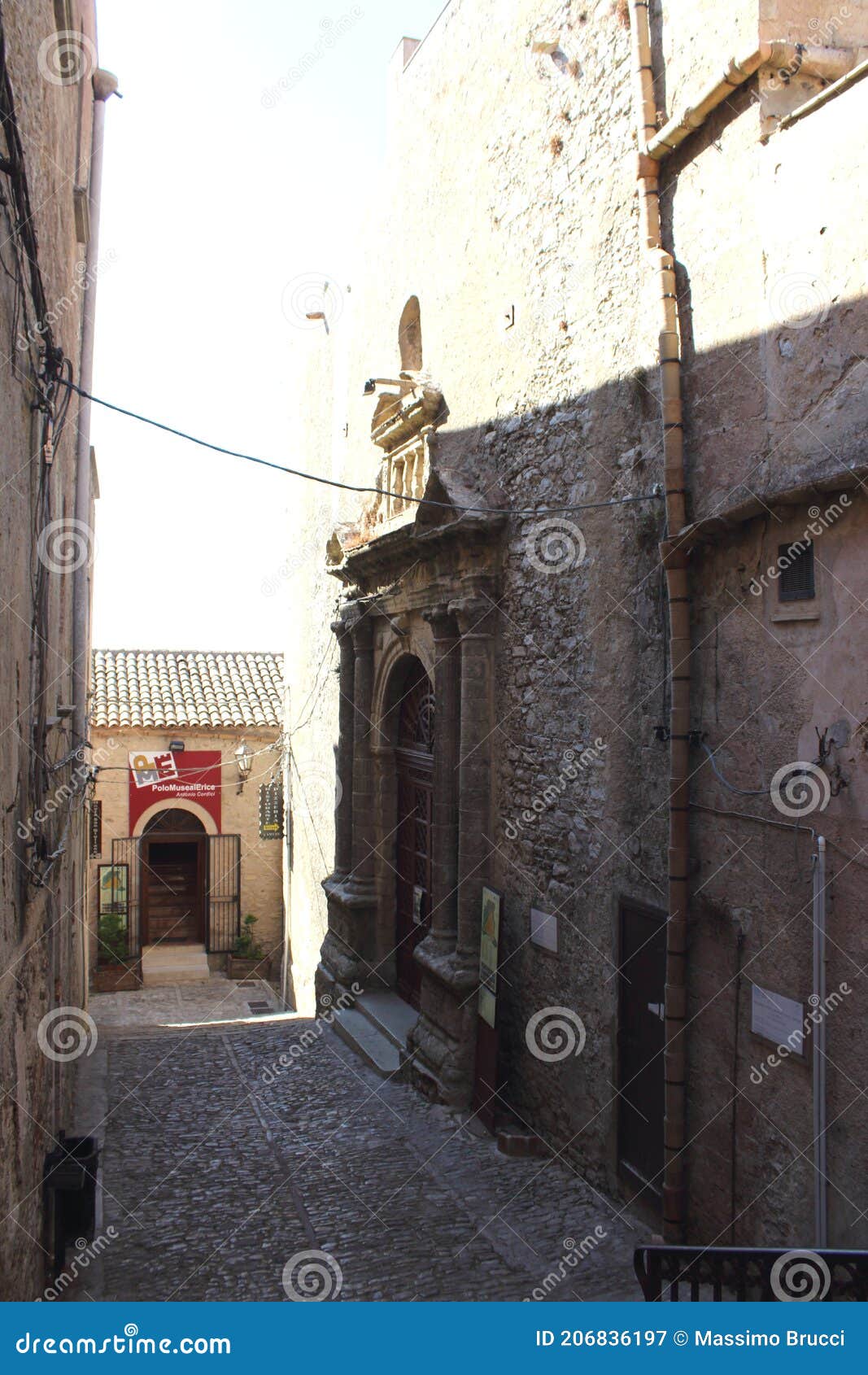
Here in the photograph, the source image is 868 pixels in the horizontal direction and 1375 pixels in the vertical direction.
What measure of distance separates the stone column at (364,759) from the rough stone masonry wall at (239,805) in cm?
755

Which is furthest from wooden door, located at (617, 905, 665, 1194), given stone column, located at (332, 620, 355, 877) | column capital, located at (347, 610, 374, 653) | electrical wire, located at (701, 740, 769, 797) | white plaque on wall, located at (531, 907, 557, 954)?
stone column, located at (332, 620, 355, 877)

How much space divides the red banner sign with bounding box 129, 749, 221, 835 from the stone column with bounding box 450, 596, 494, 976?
11.2 m

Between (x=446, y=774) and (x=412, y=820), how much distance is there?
195 centimetres

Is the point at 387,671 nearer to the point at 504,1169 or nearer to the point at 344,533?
the point at 344,533

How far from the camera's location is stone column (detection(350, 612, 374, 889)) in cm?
1159

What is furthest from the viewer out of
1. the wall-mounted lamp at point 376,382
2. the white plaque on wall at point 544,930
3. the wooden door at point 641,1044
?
the wall-mounted lamp at point 376,382

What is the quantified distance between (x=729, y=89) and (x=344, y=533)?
6.74 meters

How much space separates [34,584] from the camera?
18.0 ft

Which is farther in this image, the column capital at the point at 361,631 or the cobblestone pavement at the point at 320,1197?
the column capital at the point at 361,631

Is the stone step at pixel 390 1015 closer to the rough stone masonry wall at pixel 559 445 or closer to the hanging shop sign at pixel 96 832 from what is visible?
the rough stone masonry wall at pixel 559 445

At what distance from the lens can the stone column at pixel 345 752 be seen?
1205 cm

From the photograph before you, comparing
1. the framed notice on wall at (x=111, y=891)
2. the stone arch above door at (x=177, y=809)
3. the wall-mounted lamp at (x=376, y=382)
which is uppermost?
the wall-mounted lamp at (x=376, y=382)

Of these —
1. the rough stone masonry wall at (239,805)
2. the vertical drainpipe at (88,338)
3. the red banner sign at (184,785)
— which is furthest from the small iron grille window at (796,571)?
the red banner sign at (184,785)

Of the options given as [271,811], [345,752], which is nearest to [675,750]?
[345,752]
